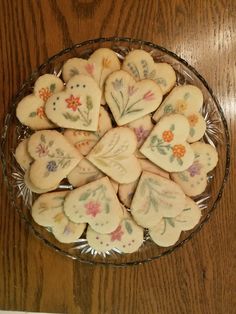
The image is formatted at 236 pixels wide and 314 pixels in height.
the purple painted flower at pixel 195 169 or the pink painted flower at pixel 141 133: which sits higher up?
the pink painted flower at pixel 141 133

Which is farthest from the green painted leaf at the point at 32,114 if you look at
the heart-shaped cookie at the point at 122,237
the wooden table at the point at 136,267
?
the heart-shaped cookie at the point at 122,237

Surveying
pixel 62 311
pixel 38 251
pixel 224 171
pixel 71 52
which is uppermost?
pixel 71 52

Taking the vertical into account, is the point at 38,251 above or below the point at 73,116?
below

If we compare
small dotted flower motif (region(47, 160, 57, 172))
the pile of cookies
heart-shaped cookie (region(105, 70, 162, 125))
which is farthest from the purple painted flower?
small dotted flower motif (region(47, 160, 57, 172))

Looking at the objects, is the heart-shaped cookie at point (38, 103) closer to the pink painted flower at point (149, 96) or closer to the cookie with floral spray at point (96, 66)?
the cookie with floral spray at point (96, 66)

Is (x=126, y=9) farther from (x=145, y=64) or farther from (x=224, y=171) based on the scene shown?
(x=224, y=171)

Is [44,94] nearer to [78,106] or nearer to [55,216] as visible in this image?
[78,106]

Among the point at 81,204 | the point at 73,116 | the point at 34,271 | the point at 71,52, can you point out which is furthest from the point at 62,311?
the point at 71,52
